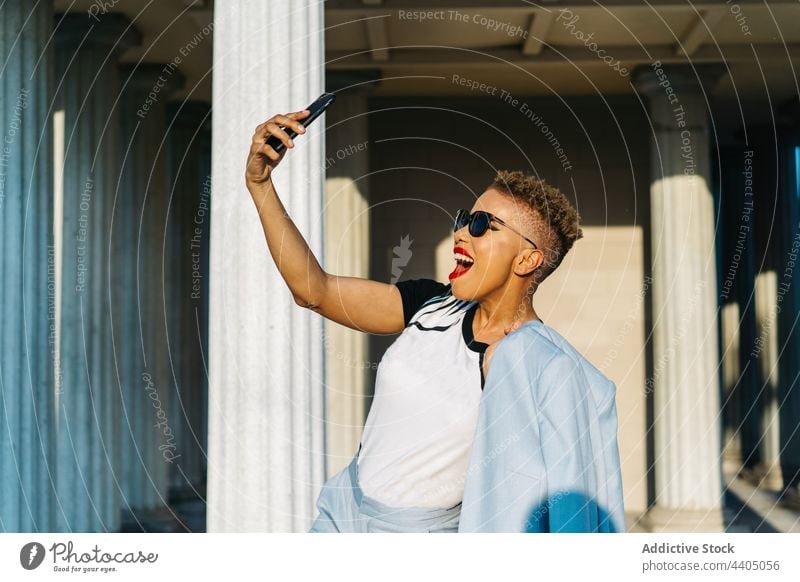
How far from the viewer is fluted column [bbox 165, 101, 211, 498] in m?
11.9

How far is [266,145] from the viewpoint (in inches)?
136

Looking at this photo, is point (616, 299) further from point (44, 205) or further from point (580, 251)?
point (44, 205)

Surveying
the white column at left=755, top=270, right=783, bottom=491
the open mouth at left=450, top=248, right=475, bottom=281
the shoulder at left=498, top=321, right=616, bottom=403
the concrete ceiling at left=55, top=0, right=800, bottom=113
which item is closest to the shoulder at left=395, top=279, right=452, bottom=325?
the open mouth at left=450, top=248, right=475, bottom=281

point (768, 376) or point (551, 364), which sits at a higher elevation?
point (551, 364)

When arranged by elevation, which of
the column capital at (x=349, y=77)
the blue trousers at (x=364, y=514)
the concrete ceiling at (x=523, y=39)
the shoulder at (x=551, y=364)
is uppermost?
the concrete ceiling at (x=523, y=39)

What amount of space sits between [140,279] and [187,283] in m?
1.48

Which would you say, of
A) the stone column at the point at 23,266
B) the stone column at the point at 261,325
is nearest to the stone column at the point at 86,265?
the stone column at the point at 23,266

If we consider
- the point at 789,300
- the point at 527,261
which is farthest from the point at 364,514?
the point at 789,300

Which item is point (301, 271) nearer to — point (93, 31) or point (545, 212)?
point (545, 212)

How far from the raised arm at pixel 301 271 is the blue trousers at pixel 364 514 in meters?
0.55

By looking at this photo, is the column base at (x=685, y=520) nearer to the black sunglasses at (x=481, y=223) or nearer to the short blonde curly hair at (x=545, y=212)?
the short blonde curly hair at (x=545, y=212)

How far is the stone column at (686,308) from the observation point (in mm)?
9383

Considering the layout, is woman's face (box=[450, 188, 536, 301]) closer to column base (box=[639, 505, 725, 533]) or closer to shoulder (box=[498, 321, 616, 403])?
shoulder (box=[498, 321, 616, 403])
